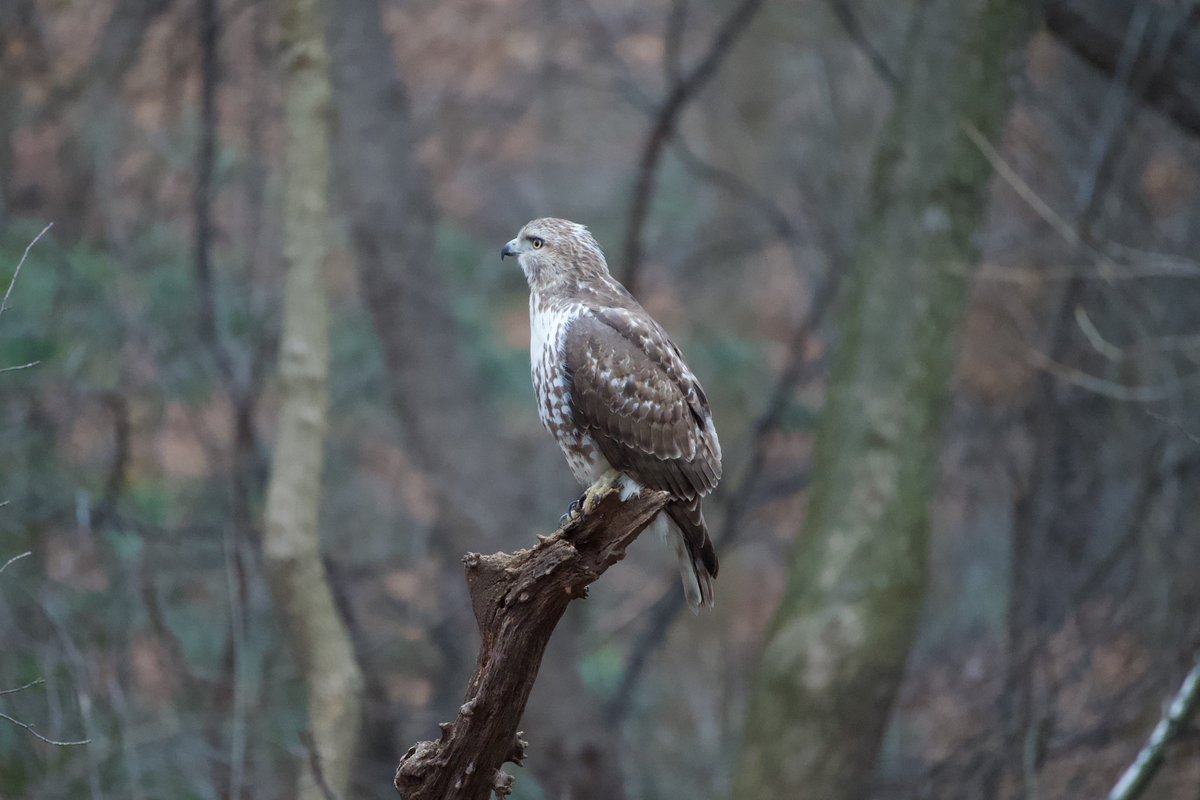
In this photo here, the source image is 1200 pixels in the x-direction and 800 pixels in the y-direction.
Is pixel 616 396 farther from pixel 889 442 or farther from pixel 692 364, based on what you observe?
pixel 692 364

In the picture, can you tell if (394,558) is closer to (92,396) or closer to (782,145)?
(92,396)

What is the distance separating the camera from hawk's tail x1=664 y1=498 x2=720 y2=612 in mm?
4273

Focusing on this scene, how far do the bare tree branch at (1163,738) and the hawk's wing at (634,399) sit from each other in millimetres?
2100

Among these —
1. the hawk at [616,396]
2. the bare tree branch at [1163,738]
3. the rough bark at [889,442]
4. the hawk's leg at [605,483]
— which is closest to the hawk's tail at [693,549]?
the hawk at [616,396]

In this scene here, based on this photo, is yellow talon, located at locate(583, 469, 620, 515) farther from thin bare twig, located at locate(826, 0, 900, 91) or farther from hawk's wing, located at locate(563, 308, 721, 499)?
thin bare twig, located at locate(826, 0, 900, 91)

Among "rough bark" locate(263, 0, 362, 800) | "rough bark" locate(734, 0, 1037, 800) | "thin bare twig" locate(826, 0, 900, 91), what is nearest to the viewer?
"rough bark" locate(263, 0, 362, 800)

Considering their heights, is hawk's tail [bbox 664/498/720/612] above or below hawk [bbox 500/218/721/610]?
below

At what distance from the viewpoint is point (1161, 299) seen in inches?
356

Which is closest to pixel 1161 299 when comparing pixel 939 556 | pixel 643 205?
pixel 643 205

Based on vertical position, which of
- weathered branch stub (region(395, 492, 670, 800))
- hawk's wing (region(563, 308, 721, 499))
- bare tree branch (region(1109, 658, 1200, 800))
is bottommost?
weathered branch stub (region(395, 492, 670, 800))

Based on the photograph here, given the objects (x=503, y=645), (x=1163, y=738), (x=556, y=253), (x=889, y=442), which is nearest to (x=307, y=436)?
(x=556, y=253)

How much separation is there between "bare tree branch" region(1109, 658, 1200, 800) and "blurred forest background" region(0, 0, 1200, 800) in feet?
3.82

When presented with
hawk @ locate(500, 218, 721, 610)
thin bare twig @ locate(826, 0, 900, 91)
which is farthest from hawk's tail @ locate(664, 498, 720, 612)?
thin bare twig @ locate(826, 0, 900, 91)

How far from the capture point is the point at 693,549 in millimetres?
4391
